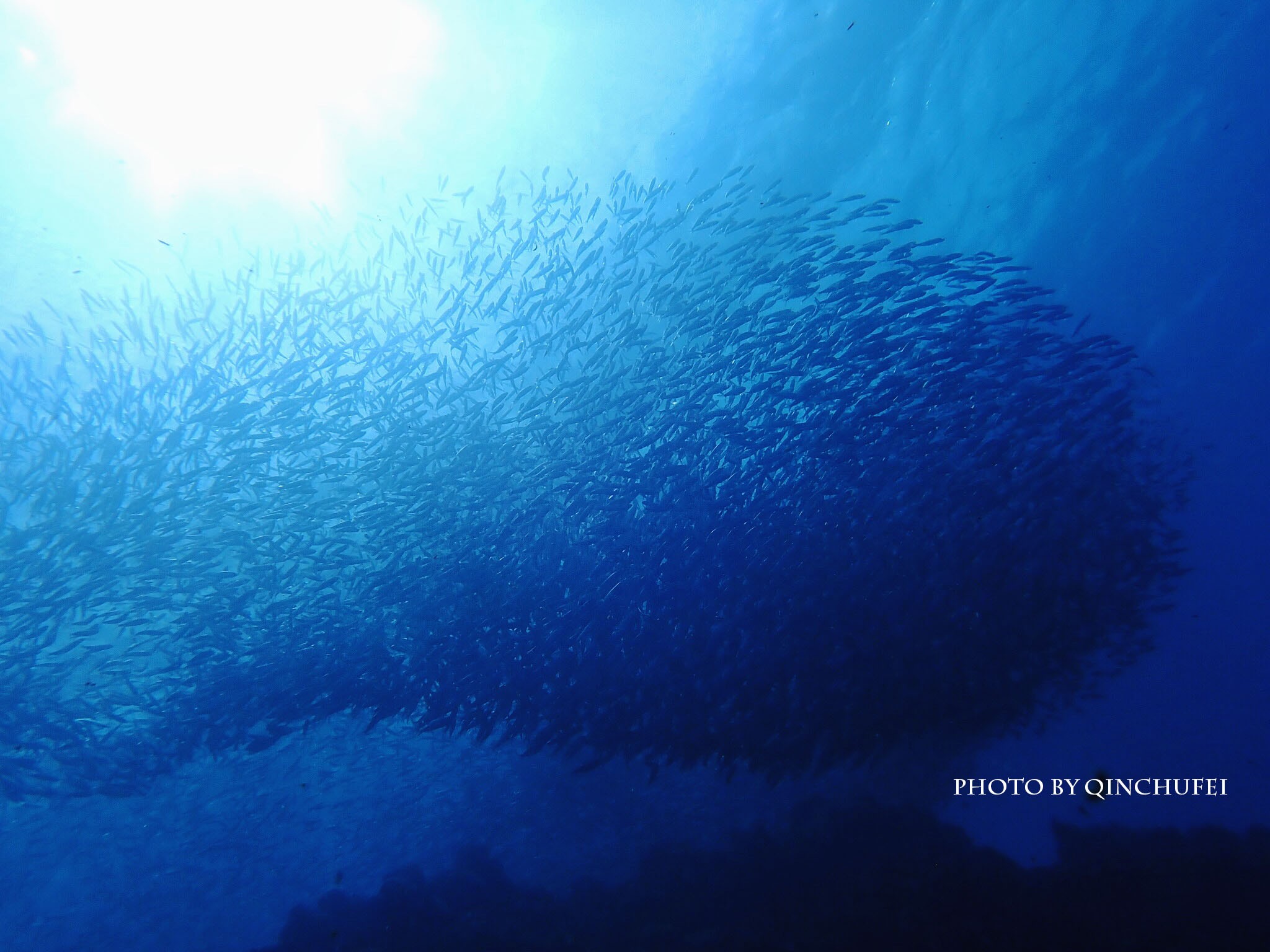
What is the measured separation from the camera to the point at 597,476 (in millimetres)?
8602

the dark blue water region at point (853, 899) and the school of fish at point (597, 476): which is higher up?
the school of fish at point (597, 476)

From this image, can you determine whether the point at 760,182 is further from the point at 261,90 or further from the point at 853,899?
the point at 853,899

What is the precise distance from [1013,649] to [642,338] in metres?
7.66

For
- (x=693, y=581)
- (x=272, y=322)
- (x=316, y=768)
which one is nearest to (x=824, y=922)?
(x=693, y=581)

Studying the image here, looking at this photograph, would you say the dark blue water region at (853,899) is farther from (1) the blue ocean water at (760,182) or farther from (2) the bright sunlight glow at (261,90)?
(2) the bright sunlight glow at (261,90)

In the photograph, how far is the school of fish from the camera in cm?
778

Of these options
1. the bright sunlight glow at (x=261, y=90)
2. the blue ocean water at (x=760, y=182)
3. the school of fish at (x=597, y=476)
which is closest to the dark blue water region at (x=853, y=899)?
the blue ocean water at (x=760, y=182)

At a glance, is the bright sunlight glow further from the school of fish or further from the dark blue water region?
the dark blue water region


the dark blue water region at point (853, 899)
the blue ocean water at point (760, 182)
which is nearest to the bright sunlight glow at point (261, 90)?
the blue ocean water at point (760, 182)

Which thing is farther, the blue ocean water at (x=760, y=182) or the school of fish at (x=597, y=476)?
the school of fish at (x=597, y=476)

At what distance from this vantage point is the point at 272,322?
7977 millimetres

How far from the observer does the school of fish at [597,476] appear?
306 inches

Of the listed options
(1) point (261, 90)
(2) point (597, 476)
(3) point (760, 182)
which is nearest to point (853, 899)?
(2) point (597, 476)

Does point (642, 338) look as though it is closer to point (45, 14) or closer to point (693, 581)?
point (693, 581)
